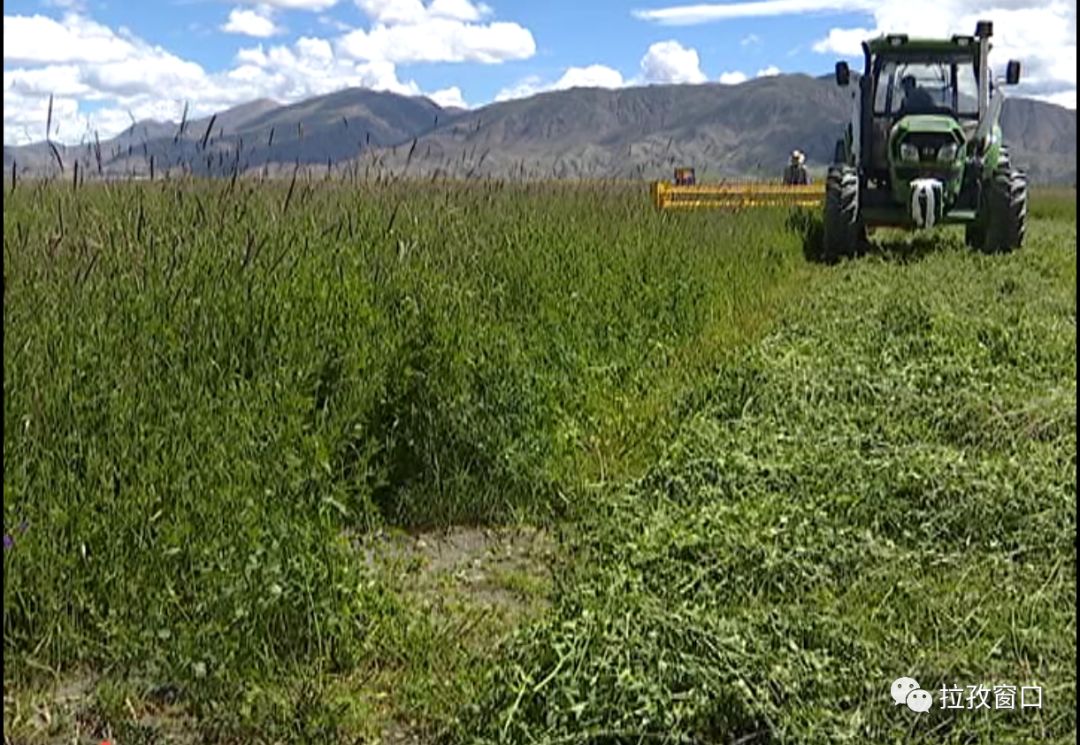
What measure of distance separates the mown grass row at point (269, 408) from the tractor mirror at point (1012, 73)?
307 inches

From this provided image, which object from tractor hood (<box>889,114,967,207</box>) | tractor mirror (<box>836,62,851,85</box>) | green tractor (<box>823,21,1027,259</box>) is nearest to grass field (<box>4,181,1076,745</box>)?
green tractor (<box>823,21,1027,259</box>)

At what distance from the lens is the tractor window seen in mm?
13414

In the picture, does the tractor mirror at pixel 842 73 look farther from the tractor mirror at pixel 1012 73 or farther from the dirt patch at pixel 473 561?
the dirt patch at pixel 473 561

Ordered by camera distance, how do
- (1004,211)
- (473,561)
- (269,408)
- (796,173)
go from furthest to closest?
(796,173)
(1004,211)
(473,561)
(269,408)

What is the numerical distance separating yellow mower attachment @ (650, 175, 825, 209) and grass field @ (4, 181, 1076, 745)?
22.5 ft

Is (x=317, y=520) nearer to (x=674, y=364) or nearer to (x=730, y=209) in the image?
(x=674, y=364)

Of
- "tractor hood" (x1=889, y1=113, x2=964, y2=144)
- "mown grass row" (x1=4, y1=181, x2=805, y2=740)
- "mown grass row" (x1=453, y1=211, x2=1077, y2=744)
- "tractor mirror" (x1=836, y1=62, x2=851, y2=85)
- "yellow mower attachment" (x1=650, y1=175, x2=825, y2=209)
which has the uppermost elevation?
"tractor mirror" (x1=836, y1=62, x2=851, y2=85)

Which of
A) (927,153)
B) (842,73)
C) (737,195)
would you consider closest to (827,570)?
(927,153)

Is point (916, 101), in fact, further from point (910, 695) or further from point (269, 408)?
point (910, 695)

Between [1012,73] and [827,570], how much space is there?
1096 centimetres

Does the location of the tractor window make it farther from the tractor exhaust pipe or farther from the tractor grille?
the tractor grille

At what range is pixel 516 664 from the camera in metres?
3.08

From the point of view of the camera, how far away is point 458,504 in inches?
180

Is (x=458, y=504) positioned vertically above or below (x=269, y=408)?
below
